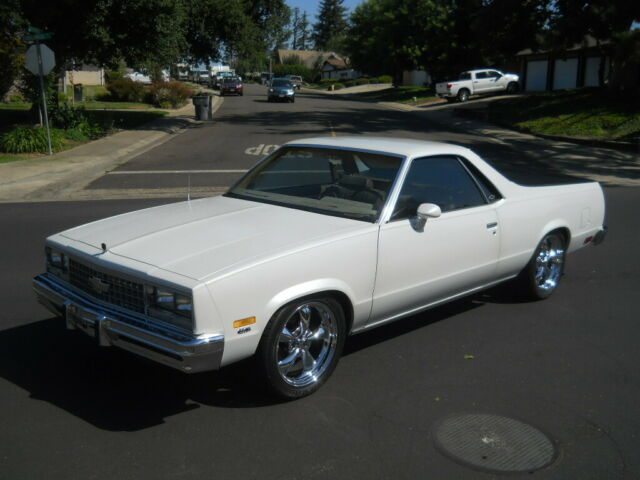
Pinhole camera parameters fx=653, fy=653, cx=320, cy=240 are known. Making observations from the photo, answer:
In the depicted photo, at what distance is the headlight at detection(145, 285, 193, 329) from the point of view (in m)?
3.58

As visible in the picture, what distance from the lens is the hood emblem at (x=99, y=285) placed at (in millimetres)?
3959

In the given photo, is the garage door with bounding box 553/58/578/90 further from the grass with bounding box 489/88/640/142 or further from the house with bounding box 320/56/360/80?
the house with bounding box 320/56/360/80

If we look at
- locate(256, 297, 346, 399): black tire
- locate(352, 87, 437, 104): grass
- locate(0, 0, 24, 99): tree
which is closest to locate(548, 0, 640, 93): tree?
locate(352, 87, 437, 104): grass

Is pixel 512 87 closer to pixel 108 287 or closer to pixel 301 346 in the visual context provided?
pixel 301 346

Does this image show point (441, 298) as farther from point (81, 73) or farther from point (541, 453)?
point (81, 73)

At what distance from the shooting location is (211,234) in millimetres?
4238

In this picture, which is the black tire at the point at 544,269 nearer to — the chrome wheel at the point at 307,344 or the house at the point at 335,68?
the chrome wheel at the point at 307,344

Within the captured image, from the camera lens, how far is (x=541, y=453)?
356cm

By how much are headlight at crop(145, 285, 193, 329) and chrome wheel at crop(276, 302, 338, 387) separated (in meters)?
0.64

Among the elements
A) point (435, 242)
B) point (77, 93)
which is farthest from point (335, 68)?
point (435, 242)

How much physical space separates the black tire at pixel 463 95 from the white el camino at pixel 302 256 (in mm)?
37236

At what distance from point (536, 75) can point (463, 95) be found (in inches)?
239

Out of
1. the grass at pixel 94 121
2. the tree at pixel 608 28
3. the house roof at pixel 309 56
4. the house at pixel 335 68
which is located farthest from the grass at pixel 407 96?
the house roof at pixel 309 56

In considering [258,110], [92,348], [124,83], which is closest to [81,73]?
[124,83]
